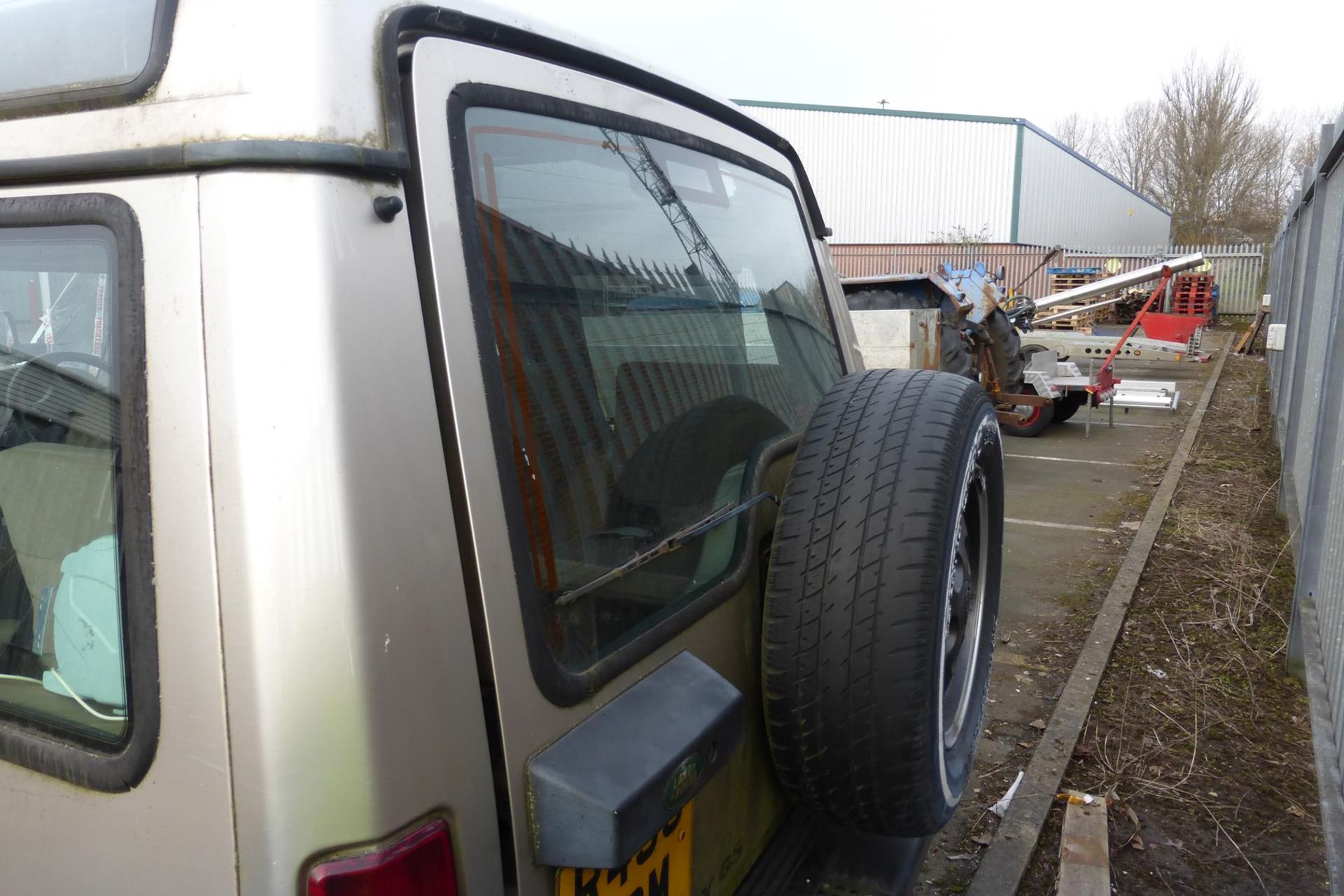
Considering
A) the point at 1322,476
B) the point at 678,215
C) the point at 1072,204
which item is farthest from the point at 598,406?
the point at 1072,204

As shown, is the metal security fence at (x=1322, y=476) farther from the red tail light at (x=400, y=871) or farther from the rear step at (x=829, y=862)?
the red tail light at (x=400, y=871)

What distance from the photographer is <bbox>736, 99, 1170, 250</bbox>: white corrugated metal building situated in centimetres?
2853

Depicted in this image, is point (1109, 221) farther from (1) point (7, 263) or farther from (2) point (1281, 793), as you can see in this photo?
(1) point (7, 263)

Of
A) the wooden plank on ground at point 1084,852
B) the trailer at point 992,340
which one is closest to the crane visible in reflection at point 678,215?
the wooden plank on ground at point 1084,852

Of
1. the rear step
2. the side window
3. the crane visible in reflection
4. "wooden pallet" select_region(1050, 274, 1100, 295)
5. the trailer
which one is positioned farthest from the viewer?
"wooden pallet" select_region(1050, 274, 1100, 295)

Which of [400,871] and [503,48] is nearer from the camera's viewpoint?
[400,871]

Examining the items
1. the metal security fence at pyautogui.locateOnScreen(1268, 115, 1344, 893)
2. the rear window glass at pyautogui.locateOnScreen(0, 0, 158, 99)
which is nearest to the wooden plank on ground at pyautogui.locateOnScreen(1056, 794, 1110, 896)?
the metal security fence at pyautogui.locateOnScreen(1268, 115, 1344, 893)

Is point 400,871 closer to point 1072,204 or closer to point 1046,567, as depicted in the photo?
point 1046,567

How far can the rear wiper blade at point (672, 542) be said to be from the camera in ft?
4.26

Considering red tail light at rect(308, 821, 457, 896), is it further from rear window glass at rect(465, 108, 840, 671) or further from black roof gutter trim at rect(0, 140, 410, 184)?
black roof gutter trim at rect(0, 140, 410, 184)

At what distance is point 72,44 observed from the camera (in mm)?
1156

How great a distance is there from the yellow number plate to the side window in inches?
22.1

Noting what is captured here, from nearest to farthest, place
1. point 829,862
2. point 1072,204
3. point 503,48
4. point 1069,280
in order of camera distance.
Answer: point 503,48 → point 829,862 → point 1069,280 → point 1072,204

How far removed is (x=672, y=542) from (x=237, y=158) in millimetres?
835
